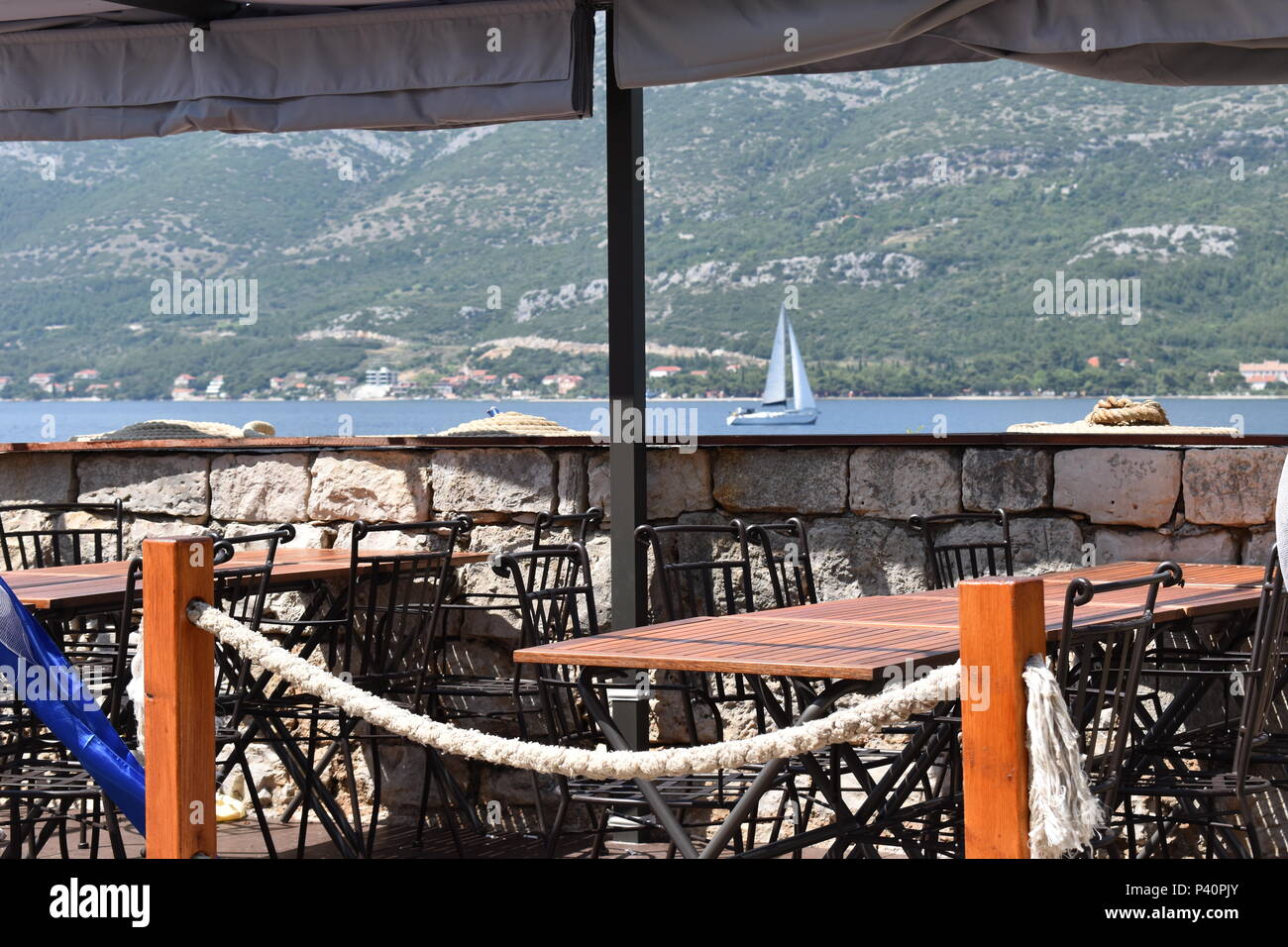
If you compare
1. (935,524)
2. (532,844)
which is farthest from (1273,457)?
(532,844)

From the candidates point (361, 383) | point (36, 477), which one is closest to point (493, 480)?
point (36, 477)

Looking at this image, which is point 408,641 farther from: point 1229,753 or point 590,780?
point 1229,753

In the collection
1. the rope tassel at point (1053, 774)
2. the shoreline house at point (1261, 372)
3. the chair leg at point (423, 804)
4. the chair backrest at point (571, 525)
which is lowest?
the chair leg at point (423, 804)

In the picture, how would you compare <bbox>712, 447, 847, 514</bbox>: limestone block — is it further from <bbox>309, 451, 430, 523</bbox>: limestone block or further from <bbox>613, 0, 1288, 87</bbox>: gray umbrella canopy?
<bbox>613, 0, 1288, 87</bbox>: gray umbrella canopy

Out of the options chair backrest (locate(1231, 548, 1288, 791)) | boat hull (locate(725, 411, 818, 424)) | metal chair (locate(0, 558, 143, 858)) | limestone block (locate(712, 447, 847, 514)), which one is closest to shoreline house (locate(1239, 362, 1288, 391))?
boat hull (locate(725, 411, 818, 424))

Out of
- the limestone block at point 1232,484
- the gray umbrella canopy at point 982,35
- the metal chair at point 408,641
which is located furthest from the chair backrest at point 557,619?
the limestone block at point 1232,484

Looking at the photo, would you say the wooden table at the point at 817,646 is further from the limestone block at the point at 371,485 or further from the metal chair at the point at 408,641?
the limestone block at the point at 371,485
